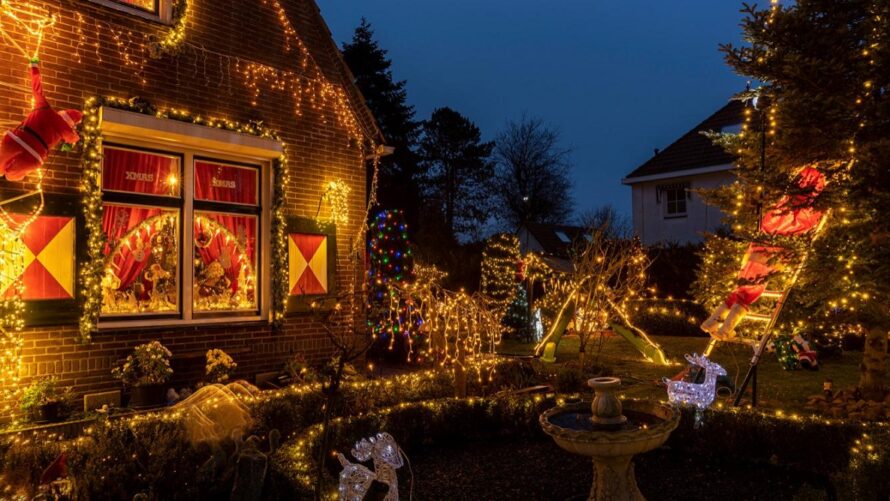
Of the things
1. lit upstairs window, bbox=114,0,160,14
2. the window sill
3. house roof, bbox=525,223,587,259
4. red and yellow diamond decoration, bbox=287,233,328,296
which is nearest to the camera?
the window sill

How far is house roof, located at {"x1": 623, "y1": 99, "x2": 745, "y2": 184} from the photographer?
2425 centimetres

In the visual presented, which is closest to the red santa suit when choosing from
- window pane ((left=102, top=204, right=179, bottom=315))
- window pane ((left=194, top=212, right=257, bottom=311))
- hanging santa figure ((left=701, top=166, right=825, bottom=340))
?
hanging santa figure ((left=701, top=166, right=825, bottom=340))

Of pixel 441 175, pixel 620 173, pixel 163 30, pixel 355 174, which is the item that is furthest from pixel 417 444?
pixel 620 173

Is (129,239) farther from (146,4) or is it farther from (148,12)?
(146,4)

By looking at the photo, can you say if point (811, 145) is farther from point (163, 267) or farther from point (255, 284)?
point (163, 267)

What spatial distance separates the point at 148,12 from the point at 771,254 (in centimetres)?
848

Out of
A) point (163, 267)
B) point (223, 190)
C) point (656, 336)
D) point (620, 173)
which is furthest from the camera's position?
point (620, 173)

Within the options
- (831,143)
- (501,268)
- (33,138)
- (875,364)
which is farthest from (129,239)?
(501,268)

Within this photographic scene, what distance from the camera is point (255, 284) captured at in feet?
28.5

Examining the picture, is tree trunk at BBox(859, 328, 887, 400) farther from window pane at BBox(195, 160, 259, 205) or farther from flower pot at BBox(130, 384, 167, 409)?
flower pot at BBox(130, 384, 167, 409)

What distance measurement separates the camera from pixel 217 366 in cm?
771

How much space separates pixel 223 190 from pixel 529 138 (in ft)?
128

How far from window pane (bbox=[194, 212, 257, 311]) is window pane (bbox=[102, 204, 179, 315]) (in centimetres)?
33

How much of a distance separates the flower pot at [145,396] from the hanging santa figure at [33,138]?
248cm
